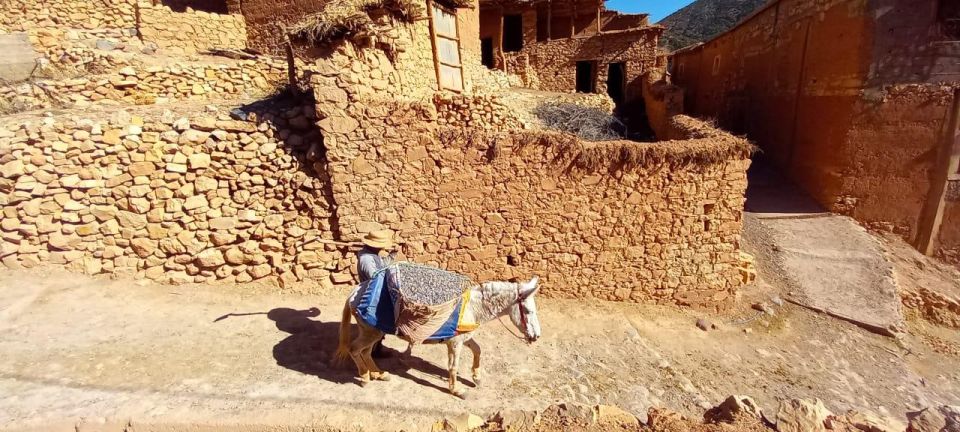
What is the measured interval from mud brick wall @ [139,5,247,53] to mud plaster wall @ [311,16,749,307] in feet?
23.8

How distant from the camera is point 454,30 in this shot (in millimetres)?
9781

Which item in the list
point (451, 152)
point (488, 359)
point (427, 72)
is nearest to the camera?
point (488, 359)

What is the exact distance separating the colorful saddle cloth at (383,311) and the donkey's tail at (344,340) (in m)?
0.23

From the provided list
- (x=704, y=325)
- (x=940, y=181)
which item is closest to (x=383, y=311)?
(x=704, y=325)

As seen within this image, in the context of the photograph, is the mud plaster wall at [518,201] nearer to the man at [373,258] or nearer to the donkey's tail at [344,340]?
the man at [373,258]

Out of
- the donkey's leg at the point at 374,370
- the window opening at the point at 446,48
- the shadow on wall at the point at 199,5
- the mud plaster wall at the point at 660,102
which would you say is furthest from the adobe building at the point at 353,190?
the shadow on wall at the point at 199,5

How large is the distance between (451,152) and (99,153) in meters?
4.62

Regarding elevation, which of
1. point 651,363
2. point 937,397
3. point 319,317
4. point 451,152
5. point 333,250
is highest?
point 451,152

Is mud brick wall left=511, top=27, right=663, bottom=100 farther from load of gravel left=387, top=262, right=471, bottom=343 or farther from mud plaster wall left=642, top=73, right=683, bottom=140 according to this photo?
load of gravel left=387, top=262, right=471, bottom=343

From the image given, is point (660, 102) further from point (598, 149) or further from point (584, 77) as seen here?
point (598, 149)

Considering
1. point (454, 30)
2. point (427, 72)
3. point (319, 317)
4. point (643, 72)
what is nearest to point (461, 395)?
point (319, 317)

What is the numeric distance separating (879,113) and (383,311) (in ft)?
33.5

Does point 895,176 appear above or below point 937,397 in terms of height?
above

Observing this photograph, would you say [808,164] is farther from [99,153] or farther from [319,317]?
[99,153]
